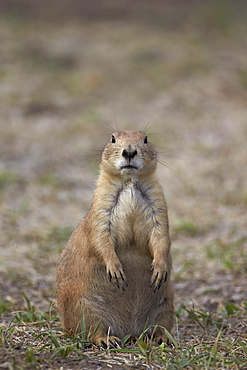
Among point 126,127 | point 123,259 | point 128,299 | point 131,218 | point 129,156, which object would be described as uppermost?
point 126,127

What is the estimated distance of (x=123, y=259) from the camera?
427 centimetres

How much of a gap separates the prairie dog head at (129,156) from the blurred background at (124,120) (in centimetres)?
184

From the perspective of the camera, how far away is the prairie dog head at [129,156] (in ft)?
13.7

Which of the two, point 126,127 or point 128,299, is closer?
point 128,299

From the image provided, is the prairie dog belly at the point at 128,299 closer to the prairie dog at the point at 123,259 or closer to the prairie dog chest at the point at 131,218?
the prairie dog at the point at 123,259

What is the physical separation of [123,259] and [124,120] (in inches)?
311

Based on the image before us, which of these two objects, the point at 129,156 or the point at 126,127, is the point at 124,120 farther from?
the point at 129,156

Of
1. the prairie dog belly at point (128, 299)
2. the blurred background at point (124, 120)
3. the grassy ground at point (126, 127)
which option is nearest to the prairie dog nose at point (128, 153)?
the prairie dog belly at point (128, 299)

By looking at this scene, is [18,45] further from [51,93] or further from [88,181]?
[88,181]

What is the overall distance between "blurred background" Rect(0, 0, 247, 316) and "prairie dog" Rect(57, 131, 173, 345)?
144cm

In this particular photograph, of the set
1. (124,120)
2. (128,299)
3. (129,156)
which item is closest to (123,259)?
(128,299)

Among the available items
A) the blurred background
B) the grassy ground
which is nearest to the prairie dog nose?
the grassy ground

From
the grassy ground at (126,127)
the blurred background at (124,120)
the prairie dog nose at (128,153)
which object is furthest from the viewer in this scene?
the blurred background at (124,120)

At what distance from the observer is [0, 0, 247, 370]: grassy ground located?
172 inches
